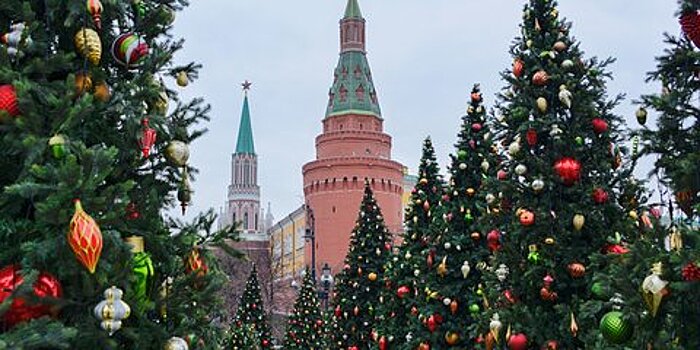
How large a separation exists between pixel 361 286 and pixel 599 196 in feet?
40.5

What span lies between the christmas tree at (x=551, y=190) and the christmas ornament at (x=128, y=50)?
207 inches

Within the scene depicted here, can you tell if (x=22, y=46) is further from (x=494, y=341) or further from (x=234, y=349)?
(x=234, y=349)

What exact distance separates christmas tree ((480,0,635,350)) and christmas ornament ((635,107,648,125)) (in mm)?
3255

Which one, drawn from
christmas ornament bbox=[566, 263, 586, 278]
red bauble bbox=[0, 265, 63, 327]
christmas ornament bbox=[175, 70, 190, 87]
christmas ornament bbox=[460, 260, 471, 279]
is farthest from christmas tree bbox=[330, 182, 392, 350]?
red bauble bbox=[0, 265, 63, 327]

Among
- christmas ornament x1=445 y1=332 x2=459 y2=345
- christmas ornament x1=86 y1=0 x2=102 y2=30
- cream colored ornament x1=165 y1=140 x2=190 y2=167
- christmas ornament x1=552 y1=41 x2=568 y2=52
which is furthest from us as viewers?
christmas ornament x1=445 y1=332 x2=459 y2=345

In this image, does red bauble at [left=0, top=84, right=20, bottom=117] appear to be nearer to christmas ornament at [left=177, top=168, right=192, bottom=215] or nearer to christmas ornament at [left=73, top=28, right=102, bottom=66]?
christmas ornament at [left=73, top=28, right=102, bottom=66]

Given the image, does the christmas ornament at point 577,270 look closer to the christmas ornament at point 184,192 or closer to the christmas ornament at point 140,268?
the christmas ornament at point 184,192

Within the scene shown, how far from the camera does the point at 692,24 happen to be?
5246mm

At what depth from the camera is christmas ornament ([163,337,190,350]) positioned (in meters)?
4.48

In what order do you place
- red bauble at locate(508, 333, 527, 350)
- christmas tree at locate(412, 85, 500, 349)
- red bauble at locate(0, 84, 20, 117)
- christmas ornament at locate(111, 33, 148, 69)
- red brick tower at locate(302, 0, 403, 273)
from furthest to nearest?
1. red brick tower at locate(302, 0, 403, 273)
2. christmas tree at locate(412, 85, 500, 349)
3. red bauble at locate(508, 333, 527, 350)
4. christmas ornament at locate(111, 33, 148, 69)
5. red bauble at locate(0, 84, 20, 117)

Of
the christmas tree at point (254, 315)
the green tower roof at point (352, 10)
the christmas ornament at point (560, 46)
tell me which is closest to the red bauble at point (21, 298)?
the christmas ornament at point (560, 46)

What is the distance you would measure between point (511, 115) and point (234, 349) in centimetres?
1375

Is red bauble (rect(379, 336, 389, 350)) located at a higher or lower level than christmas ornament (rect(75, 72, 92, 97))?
lower

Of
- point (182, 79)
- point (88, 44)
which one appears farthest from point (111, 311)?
point (182, 79)
